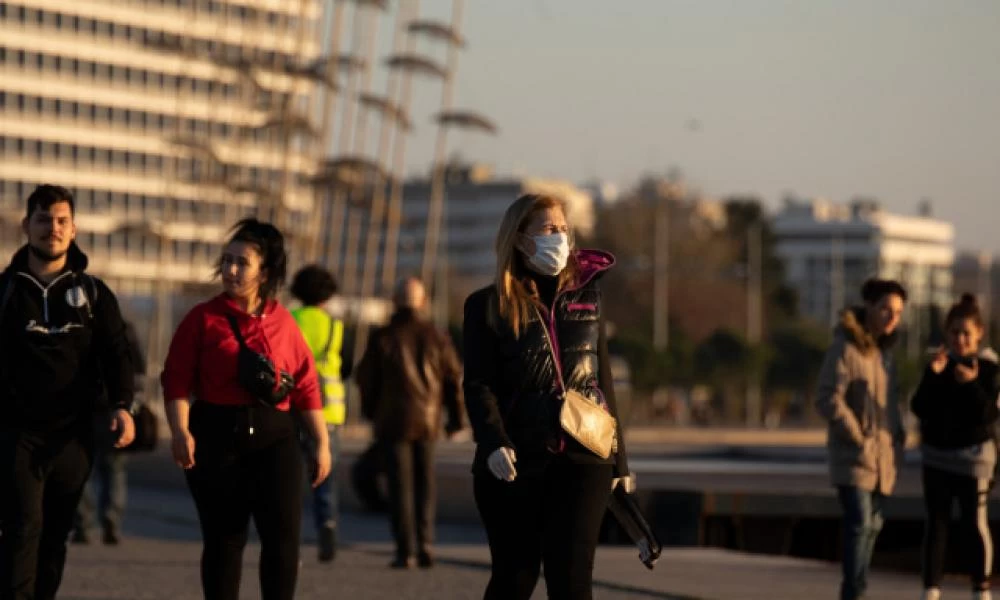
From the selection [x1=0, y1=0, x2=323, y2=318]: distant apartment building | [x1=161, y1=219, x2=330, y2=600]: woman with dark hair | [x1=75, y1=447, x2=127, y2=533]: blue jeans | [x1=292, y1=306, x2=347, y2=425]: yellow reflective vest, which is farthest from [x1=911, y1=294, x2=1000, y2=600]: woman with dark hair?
[x1=0, y1=0, x2=323, y2=318]: distant apartment building

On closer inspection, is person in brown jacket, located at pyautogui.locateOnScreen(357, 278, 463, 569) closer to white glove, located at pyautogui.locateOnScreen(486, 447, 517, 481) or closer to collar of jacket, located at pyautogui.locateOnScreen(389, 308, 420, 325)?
collar of jacket, located at pyautogui.locateOnScreen(389, 308, 420, 325)

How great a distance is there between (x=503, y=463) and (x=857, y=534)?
4600 mm

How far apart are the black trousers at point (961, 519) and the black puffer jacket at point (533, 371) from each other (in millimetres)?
4233

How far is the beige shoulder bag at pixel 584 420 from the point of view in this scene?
24.5 ft

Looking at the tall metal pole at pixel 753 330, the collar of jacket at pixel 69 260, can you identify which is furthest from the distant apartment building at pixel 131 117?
the collar of jacket at pixel 69 260

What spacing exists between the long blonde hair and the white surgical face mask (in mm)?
52

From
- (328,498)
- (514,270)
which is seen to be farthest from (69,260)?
(328,498)

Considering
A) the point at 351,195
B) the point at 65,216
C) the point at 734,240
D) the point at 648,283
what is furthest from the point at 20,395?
the point at 734,240

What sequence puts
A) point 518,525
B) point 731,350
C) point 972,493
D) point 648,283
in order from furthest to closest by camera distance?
point 648,283 < point 731,350 < point 972,493 < point 518,525

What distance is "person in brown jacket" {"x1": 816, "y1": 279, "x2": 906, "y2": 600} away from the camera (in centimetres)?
1147

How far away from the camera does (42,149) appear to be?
485 feet

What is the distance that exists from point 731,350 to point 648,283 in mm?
32899

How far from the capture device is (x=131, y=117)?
502 ft

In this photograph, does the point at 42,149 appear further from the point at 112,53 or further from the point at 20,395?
the point at 20,395
